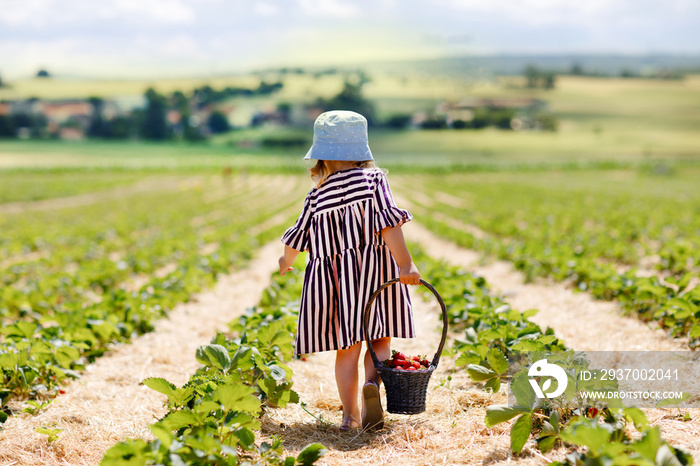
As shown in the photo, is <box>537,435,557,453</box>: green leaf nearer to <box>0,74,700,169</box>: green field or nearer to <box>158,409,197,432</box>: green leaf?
<box>158,409,197,432</box>: green leaf

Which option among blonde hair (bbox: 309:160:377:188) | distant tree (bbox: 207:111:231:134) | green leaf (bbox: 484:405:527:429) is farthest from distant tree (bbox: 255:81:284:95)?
green leaf (bbox: 484:405:527:429)

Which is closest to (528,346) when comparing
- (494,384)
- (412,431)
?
(494,384)

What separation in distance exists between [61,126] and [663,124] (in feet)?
264

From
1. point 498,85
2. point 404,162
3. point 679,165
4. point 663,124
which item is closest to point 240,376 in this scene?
point 404,162

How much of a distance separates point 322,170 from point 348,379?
1131 mm

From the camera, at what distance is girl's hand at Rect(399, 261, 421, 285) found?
3.04 metres

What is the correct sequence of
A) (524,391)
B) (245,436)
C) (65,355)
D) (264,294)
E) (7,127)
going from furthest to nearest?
1. (7,127)
2. (264,294)
3. (65,355)
4. (524,391)
5. (245,436)

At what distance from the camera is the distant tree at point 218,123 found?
85.6 m

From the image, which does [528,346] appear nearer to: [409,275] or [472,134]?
[409,275]

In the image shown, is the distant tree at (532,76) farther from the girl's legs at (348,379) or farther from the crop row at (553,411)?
the girl's legs at (348,379)

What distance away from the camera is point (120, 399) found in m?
3.84

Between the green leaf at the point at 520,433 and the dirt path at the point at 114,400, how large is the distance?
174 cm

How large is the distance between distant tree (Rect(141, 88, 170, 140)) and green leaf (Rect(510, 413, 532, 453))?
88.8 metres

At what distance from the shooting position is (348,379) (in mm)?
3225
